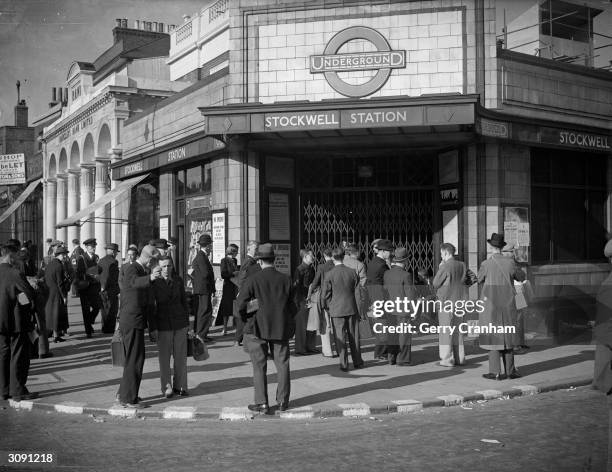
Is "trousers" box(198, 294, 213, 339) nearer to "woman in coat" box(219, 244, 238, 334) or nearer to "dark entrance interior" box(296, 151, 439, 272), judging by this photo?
"woman in coat" box(219, 244, 238, 334)

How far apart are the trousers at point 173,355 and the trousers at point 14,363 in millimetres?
1646

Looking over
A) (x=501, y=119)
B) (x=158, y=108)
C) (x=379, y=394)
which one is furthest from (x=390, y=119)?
(x=158, y=108)

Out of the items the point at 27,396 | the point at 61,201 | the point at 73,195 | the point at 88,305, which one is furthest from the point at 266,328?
the point at 61,201

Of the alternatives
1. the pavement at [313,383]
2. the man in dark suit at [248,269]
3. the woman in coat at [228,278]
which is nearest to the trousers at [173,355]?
the pavement at [313,383]

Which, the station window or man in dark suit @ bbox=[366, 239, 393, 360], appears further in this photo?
the station window

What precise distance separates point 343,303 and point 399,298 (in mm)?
892

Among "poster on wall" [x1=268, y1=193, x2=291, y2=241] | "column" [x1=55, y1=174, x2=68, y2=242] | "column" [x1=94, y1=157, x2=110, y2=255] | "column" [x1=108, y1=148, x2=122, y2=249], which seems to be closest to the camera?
"poster on wall" [x1=268, y1=193, x2=291, y2=241]

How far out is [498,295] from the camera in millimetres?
9320

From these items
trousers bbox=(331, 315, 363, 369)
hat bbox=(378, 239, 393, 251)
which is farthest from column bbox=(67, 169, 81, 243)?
trousers bbox=(331, 315, 363, 369)

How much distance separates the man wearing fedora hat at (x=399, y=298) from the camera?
1020 centimetres

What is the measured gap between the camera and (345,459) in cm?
575

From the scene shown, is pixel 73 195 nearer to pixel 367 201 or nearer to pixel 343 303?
pixel 367 201

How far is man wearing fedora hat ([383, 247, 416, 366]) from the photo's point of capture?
10195 mm

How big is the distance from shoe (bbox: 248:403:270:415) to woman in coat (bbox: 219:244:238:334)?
5.50 metres
